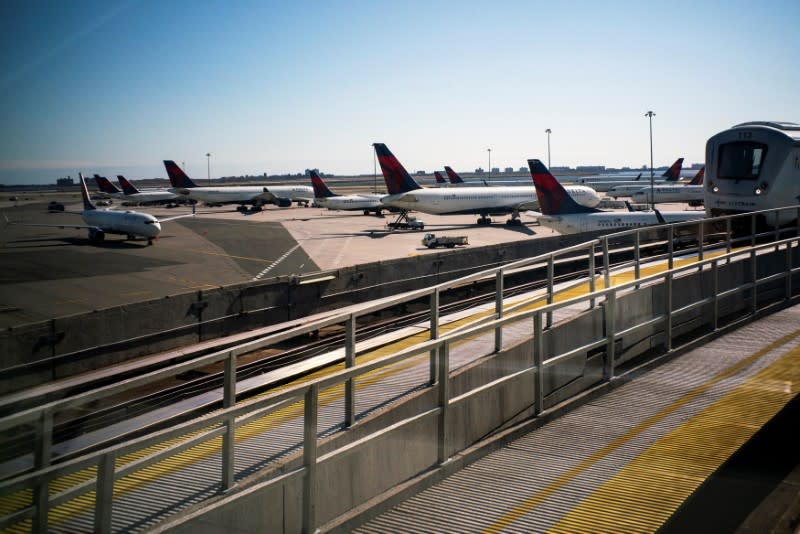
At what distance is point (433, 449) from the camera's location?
632cm

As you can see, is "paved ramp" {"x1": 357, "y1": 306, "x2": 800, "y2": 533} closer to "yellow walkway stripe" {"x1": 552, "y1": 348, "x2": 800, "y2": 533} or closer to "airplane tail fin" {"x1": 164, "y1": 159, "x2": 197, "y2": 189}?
"yellow walkway stripe" {"x1": 552, "y1": 348, "x2": 800, "y2": 533}

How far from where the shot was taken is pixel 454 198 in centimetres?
5759

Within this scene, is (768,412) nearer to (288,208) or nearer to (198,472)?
(198,472)

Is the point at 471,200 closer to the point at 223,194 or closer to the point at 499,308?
the point at 223,194

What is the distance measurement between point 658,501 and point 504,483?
3.90ft

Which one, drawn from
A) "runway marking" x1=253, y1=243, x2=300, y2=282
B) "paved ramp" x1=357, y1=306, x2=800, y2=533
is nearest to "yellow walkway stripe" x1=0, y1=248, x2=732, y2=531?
"paved ramp" x1=357, y1=306, x2=800, y2=533

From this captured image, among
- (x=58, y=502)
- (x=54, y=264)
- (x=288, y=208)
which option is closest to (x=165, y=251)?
(x=54, y=264)

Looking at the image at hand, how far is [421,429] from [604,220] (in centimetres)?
3539

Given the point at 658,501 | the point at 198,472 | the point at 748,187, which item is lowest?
the point at 658,501

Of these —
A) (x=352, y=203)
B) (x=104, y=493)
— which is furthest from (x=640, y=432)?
(x=352, y=203)

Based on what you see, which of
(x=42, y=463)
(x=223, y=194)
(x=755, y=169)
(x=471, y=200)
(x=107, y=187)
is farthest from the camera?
(x=223, y=194)

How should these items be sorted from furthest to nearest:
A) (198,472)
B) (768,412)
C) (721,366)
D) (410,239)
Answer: (410,239)
(721,366)
(768,412)
(198,472)

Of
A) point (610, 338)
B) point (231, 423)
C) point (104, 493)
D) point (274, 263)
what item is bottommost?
point (274, 263)

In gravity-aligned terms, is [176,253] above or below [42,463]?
below
